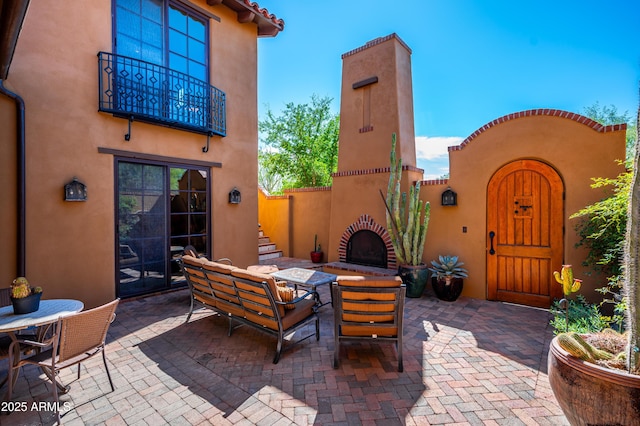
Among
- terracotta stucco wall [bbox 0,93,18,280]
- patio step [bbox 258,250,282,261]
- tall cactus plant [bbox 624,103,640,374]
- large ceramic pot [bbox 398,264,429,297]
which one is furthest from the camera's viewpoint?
patio step [bbox 258,250,282,261]

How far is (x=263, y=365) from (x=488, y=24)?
30.3ft

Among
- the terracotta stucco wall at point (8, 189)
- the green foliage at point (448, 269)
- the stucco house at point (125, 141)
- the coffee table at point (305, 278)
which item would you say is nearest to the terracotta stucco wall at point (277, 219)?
the stucco house at point (125, 141)

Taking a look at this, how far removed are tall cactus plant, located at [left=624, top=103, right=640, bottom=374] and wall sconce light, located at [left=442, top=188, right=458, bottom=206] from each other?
14.0ft

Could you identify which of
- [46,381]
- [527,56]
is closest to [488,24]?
[527,56]

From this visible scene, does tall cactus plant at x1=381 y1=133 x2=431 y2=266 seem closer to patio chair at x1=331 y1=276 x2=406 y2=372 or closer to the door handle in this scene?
the door handle

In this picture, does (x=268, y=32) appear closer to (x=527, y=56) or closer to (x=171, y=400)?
(x=527, y=56)

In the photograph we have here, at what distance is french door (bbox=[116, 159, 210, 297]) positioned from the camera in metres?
5.65

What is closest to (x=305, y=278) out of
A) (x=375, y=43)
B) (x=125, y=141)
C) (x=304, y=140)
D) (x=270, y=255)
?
(x=125, y=141)

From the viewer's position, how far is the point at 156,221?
6051 millimetres

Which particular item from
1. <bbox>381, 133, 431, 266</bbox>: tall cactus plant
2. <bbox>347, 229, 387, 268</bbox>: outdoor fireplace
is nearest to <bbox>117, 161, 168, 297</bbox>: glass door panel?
<bbox>347, 229, 387, 268</bbox>: outdoor fireplace

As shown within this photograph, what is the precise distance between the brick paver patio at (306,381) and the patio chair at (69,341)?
13.8 inches

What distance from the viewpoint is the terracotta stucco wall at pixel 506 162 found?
4.86 m

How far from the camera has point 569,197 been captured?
5.06m

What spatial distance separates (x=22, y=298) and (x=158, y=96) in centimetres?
438
